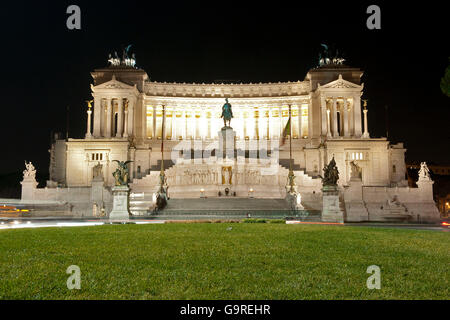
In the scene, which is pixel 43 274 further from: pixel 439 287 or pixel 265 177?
pixel 265 177

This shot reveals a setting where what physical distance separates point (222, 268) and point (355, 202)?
45.0 meters

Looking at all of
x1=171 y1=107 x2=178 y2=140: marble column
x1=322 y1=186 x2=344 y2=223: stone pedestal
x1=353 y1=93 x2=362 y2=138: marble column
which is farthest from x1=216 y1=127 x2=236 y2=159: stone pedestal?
x1=322 y1=186 x2=344 y2=223: stone pedestal

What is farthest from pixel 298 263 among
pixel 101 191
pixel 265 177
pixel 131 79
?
pixel 131 79

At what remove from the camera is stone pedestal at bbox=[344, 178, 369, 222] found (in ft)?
164

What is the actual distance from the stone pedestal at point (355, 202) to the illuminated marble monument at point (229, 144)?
18 cm

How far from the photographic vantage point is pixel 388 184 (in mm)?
74625

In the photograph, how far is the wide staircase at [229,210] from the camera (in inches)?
1586

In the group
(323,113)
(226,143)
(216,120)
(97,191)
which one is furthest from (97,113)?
(323,113)

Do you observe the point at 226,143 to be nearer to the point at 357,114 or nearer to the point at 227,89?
the point at 227,89

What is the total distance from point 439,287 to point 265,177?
55.8 meters

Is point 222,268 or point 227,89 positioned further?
point 227,89

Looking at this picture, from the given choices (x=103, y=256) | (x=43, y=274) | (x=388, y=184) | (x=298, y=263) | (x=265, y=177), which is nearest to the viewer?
(x=43, y=274)

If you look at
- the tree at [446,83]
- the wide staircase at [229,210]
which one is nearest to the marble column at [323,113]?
the wide staircase at [229,210]

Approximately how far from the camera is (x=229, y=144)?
72.2m
